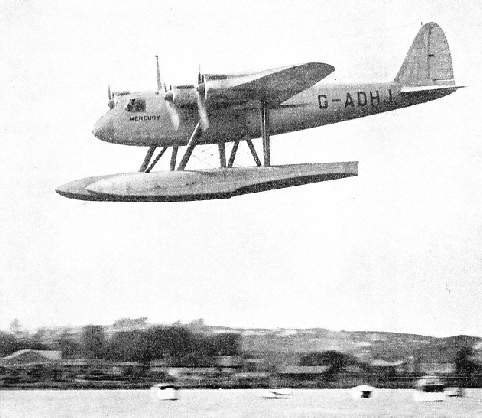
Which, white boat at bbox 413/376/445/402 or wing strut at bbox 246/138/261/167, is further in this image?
white boat at bbox 413/376/445/402

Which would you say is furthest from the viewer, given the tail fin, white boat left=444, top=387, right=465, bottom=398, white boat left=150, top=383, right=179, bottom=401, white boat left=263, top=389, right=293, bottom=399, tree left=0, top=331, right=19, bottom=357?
white boat left=444, top=387, right=465, bottom=398

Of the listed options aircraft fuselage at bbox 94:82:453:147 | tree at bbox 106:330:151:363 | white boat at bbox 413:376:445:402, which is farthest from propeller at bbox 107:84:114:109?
white boat at bbox 413:376:445:402

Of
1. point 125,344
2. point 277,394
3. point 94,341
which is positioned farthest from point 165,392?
point 277,394

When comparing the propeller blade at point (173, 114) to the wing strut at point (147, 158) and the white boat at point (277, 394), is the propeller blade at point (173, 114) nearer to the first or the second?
the wing strut at point (147, 158)

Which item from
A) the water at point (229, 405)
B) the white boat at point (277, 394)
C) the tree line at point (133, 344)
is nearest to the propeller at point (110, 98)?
the water at point (229, 405)

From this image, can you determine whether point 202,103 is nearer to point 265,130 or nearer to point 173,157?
point 265,130

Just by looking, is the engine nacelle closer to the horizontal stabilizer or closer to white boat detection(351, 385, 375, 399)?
the horizontal stabilizer
